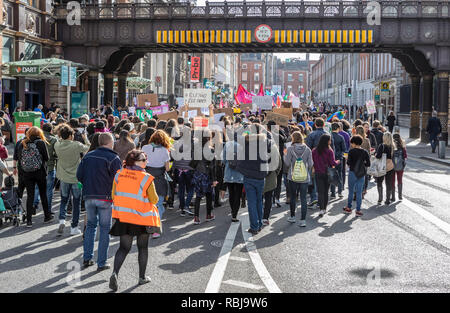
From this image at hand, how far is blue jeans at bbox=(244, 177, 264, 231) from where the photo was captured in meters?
9.46

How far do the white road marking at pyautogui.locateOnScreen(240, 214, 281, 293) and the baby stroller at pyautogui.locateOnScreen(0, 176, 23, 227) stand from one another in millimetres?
4205

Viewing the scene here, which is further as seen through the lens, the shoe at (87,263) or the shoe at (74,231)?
the shoe at (74,231)

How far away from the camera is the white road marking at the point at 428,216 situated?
32.8ft

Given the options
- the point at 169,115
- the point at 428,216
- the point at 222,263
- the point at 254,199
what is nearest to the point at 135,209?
the point at 222,263

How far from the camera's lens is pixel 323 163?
1099cm

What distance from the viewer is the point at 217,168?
11.9 meters

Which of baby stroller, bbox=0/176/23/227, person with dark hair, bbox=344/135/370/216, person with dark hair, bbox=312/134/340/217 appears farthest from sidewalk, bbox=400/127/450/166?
baby stroller, bbox=0/176/23/227

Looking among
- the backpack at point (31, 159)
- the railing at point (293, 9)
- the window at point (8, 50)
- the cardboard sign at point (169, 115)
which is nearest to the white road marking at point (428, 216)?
the cardboard sign at point (169, 115)

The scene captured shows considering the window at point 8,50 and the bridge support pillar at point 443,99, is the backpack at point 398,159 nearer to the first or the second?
the bridge support pillar at point 443,99

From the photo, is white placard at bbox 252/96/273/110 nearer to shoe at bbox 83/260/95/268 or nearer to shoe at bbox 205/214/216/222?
shoe at bbox 205/214/216/222

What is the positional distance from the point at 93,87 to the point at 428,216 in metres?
21.7

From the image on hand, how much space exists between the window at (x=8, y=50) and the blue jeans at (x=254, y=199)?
1825 centimetres
